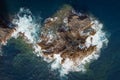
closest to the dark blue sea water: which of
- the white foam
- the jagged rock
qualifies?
the white foam

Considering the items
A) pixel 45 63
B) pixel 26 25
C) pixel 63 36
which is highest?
pixel 26 25

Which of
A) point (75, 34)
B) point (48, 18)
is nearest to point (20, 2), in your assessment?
point (48, 18)

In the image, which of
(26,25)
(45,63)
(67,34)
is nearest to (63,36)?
(67,34)

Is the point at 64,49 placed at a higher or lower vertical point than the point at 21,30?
lower

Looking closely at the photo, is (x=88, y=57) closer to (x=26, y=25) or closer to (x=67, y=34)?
(x=67, y=34)

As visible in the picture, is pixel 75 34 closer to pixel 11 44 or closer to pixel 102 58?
pixel 102 58

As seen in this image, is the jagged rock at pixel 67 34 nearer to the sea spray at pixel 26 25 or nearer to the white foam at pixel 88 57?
the white foam at pixel 88 57
